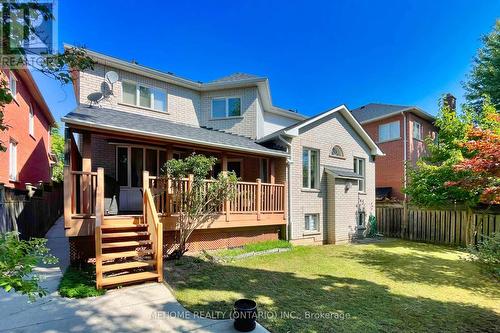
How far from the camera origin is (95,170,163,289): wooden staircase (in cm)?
A: 559

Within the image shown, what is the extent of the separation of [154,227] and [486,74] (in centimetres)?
2649

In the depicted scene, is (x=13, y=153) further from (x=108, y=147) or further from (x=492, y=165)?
(x=492, y=165)

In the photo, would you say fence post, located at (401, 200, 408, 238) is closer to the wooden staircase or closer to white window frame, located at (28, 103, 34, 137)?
the wooden staircase

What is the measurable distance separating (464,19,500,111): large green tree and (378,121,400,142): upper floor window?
7.09 metres

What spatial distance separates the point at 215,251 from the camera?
8.99m

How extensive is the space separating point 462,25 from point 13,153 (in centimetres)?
2203

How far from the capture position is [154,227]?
6.36 meters

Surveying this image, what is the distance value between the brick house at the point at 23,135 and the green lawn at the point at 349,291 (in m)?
9.24

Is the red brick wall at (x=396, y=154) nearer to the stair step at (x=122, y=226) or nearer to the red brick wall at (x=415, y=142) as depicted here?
the red brick wall at (x=415, y=142)

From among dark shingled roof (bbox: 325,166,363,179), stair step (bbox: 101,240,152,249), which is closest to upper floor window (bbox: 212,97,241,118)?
dark shingled roof (bbox: 325,166,363,179)

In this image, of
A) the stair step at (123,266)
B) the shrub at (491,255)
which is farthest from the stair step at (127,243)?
the shrub at (491,255)

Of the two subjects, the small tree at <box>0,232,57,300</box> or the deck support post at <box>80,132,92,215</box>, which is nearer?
the small tree at <box>0,232,57,300</box>

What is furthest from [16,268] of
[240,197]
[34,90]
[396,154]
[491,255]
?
[396,154]

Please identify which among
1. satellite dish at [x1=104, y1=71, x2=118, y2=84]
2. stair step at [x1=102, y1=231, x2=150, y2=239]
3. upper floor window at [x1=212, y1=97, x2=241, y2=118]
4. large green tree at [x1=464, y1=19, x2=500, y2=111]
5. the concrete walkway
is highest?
large green tree at [x1=464, y1=19, x2=500, y2=111]
